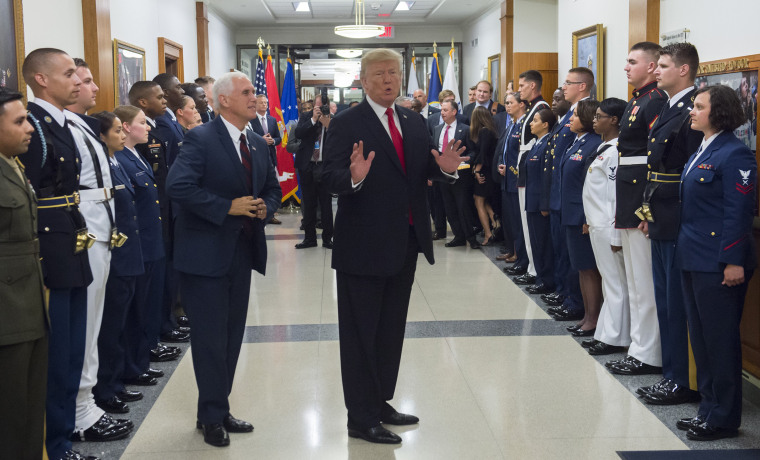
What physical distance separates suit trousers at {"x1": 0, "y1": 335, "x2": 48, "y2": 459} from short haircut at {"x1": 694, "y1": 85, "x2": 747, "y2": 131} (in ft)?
9.75

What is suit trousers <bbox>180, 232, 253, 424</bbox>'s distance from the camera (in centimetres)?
335

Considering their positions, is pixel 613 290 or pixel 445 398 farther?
pixel 613 290

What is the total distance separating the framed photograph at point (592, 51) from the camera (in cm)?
775

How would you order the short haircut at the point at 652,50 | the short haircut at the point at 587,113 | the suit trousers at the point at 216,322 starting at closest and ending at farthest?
the suit trousers at the point at 216,322
the short haircut at the point at 652,50
the short haircut at the point at 587,113

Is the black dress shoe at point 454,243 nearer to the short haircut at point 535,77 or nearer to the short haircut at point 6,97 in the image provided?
the short haircut at point 535,77

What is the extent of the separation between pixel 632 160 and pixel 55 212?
3079mm

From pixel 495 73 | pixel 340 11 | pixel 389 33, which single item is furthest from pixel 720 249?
pixel 389 33

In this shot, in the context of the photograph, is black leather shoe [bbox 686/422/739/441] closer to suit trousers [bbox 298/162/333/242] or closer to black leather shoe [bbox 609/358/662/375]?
black leather shoe [bbox 609/358/662/375]

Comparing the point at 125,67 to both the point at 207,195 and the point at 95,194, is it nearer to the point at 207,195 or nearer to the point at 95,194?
the point at 95,194

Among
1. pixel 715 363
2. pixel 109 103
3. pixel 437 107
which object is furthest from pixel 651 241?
pixel 437 107

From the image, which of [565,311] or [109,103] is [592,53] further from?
[109,103]

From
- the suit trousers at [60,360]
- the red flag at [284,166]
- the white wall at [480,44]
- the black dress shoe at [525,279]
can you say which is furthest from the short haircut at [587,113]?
the white wall at [480,44]

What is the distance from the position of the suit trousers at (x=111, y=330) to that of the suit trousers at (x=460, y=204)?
18.7ft

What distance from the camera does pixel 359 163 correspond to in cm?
309
